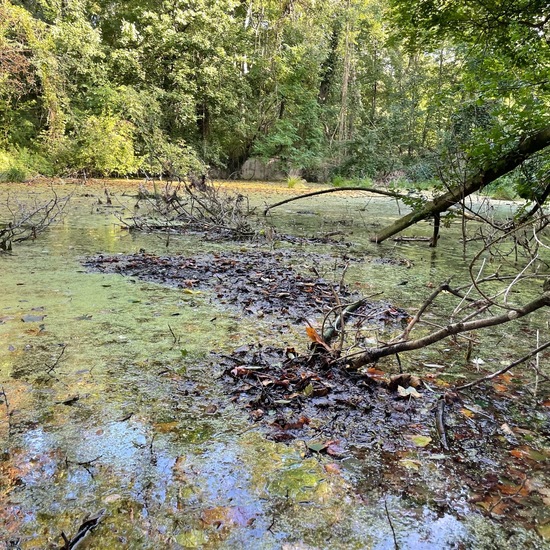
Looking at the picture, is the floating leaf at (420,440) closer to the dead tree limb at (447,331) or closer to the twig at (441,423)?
the twig at (441,423)

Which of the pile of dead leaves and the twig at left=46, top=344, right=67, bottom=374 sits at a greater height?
the twig at left=46, top=344, right=67, bottom=374

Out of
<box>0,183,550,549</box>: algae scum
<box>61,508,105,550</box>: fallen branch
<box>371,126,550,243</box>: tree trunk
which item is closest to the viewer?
<box>61,508,105,550</box>: fallen branch

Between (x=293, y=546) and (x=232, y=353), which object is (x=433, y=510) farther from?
(x=232, y=353)

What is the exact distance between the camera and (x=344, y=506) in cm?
137

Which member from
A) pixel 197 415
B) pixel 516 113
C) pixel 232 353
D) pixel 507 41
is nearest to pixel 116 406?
pixel 197 415

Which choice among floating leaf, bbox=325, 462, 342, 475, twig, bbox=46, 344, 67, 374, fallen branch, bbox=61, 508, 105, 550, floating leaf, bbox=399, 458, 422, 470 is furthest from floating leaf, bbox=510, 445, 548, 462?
twig, bbox=46, 344, 67, 374

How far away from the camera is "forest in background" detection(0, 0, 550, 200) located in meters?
15.7

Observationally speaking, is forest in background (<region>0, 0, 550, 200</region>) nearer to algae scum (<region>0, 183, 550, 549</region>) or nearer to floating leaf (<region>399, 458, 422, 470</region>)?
algae scum (<region>0, 183, 550, 549</region>)

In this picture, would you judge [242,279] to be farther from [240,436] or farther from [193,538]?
[193,538]

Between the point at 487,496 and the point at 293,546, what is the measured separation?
25.0 inches

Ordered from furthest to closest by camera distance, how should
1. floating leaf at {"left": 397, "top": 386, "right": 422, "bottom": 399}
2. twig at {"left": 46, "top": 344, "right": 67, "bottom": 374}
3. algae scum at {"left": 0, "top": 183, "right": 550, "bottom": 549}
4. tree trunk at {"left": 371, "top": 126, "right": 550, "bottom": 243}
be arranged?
tree trunk at {"left": 371, "top": 126, "right": 550, "bottom": 243} → twig at {"left": 46, "top": 344, "right": 67, "bottom": 374} → floating leaf at {"left": 397, "top": 386, "right": 422, "bottom": 399} → algae scum at {"left": 0, "top": 183, "right": 550, "bottom": 549}

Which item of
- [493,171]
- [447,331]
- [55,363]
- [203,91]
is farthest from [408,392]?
[203,91]

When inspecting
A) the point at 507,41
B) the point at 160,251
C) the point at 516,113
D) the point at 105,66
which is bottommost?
the point at 160,251

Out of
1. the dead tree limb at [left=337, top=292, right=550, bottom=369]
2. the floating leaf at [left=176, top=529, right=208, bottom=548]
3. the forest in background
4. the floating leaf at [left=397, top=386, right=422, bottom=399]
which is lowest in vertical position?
the floating leaf at [left=397, top=386, right=422, bottom=399]
